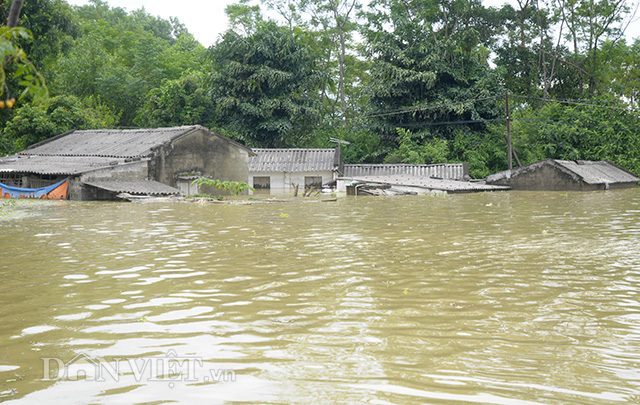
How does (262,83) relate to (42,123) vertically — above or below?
above

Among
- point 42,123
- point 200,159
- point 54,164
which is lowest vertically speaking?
point 54,164

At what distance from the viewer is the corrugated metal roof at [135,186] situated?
2534 cm

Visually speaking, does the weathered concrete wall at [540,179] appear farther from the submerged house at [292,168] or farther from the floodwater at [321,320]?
the floodwater at [321,320]

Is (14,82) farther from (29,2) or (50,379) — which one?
(50,379)

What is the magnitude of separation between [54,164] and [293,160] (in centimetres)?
1551

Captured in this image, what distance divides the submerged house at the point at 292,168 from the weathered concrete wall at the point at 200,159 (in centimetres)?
400

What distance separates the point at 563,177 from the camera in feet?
103

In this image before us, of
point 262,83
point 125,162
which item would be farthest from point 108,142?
point 262,83

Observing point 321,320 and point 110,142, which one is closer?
point 321,320

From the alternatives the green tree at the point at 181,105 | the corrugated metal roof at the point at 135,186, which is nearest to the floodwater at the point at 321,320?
the corrugated metal roof at the point at 135,186

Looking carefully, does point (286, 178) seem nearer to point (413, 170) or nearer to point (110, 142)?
point (413, 170)

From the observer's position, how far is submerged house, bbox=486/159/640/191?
101ft

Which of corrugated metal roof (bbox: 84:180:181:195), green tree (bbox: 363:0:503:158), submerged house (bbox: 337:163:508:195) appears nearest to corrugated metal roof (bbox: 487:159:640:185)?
submerged house (bbox: 337:163:508:195)

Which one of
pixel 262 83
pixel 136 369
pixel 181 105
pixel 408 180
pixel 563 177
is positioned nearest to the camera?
pixel 136 369
